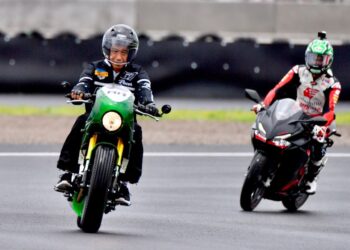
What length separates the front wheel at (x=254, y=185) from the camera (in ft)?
40.8

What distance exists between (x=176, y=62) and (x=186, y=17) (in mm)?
8194

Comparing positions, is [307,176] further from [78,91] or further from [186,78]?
[186,78]

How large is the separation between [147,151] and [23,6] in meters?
16.7

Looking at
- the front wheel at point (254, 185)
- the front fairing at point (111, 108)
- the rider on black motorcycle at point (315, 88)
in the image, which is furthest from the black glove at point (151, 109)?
the rider on black motorcycle at point (315, 88)

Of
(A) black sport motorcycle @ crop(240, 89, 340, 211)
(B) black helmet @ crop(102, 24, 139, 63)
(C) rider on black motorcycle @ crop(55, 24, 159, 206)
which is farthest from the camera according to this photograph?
(A) black sport motorcycle @ crop(240, 89, 340, 211)

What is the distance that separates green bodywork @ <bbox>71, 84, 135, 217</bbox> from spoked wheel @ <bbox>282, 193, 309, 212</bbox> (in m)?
2.73

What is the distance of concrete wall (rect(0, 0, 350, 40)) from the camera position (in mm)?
34719

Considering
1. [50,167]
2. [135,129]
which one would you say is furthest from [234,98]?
[135,129]

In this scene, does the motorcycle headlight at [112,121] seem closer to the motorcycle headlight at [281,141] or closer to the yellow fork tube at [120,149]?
the yellow fork tube at [120,149]

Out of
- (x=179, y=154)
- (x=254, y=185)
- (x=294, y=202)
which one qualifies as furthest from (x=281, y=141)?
(x=179, y=154)

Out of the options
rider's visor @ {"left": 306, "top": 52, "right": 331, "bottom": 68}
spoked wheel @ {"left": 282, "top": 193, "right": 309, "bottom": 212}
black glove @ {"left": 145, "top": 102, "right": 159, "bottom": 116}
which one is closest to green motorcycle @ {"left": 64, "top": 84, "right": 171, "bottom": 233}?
black glove @ {"left": 145, "top": 102, "right": 159, "bottom": 116}

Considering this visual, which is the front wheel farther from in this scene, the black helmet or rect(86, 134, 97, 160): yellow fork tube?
rect(86, 134, 97, 160): yellow fork tube

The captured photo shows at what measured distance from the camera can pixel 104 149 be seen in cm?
1054

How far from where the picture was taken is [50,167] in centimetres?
1667
